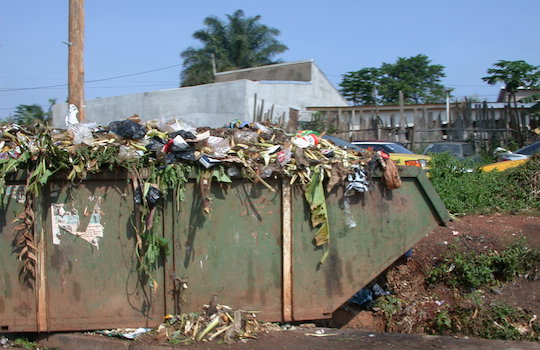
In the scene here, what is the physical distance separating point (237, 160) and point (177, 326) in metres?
1.39

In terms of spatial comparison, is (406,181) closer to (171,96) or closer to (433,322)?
(433,322)

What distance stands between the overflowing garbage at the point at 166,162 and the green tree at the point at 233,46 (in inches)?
1072

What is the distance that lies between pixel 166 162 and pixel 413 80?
96.5ft

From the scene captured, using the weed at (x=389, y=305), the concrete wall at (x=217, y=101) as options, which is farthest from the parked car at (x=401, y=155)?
the concrete wall at (x=217, y=101)

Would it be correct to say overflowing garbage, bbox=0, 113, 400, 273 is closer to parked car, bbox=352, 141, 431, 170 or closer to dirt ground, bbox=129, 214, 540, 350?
dirt ground, bbox=129, 214, 540, 350

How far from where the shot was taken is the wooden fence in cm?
1680

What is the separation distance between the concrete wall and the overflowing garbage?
14040 mm

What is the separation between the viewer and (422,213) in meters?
4.54

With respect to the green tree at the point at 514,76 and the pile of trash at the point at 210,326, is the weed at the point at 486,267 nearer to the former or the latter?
the pile of trash at the point at 210,326

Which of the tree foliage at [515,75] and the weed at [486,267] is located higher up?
the tree foliage at [515,75]

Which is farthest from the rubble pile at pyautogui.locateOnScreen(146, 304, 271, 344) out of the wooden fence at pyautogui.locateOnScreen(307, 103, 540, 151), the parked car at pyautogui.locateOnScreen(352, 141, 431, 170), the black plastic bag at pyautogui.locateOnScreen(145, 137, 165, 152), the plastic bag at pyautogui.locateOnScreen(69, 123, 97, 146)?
the wooden fence at pyautogui.locateOnScreen(307, 103, 540, 151)

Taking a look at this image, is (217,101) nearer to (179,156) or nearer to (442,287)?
(442,287)

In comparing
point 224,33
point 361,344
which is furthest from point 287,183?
point 224,33

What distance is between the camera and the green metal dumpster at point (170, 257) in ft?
13.8
